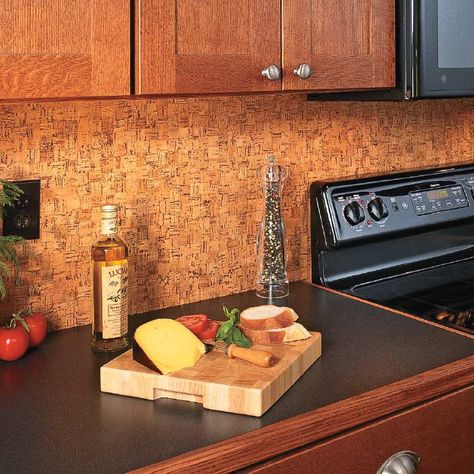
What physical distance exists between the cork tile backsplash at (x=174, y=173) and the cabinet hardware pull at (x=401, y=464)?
2.21 feet

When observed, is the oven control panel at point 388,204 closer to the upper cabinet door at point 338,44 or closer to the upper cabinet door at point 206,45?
the upper cabinet door at point 338,44

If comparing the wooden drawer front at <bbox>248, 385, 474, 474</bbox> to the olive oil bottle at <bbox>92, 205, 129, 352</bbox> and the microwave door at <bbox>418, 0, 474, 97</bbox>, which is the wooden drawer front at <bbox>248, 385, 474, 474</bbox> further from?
the microwave door at <bbox>418, 0, 474, 97</bbox>

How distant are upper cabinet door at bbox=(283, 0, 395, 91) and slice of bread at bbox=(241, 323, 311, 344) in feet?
1.46

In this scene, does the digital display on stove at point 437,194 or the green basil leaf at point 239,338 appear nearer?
the green basil leaf at point 239,338

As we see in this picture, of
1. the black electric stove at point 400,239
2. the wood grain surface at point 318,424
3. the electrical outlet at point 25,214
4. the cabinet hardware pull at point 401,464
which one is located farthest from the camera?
the black electric stove at point 400,239

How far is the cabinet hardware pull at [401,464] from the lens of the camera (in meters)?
1.39

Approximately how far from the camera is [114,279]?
5.15ft

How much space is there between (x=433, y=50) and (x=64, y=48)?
2.71 feet

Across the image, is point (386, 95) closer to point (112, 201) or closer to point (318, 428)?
point (112, 201)

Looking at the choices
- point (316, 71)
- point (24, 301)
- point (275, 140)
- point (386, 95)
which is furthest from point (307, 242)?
point (24, 301)

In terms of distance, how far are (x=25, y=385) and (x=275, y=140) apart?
863 mm

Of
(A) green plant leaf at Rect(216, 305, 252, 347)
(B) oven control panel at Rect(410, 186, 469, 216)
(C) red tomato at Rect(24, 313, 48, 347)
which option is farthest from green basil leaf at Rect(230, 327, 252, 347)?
(B) oven control panel at Rect(410, 186, 469, 216)

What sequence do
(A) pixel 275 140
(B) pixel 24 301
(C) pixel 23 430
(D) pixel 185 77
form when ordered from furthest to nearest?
(A) pixel 275 140, (B) pixel 24 301, (D) pixel 185 77, (C) pixel 23 430

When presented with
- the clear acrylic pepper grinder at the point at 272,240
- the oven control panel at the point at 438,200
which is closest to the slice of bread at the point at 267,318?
the clear acrylic pepper grinder at the point at 272,240
